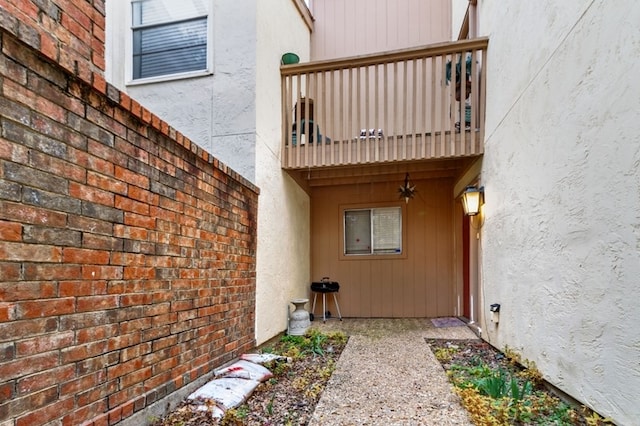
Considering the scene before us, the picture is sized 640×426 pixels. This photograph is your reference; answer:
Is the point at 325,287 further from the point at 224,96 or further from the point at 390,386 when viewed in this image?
the point at 224,96

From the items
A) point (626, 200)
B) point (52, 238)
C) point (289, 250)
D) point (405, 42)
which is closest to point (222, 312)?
point (52, 238)

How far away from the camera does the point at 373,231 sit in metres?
6.22

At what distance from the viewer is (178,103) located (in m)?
4.07

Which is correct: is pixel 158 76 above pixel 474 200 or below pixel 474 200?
above

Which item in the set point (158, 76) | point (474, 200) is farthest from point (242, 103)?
point (474, 200)

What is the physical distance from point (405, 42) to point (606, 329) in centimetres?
586

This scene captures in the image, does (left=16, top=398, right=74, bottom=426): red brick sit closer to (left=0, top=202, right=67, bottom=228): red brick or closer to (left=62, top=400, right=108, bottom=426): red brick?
(left=62, top=400, right=108, bottom=426): red brick

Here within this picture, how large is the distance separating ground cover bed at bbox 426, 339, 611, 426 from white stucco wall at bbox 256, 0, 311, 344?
2.02 m

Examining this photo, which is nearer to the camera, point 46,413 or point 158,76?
point 46,413

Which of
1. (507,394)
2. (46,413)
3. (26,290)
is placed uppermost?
(26,290)

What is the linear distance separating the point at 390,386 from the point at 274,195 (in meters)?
2.59

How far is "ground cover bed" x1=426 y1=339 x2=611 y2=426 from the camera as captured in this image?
6.86 feet

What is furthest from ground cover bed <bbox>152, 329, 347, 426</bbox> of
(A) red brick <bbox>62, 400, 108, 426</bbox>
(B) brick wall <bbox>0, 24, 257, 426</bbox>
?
(A) red brick <bbox>62, 400, 108, 426</bbox>

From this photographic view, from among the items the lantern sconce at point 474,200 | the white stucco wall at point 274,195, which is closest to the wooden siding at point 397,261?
the white stucco wall at point 274,195
